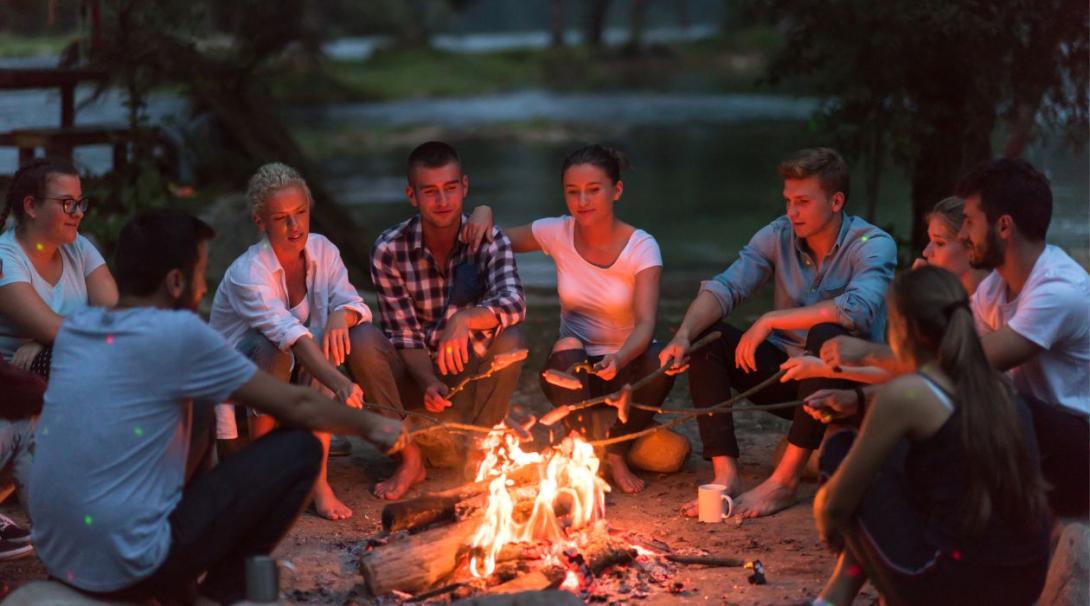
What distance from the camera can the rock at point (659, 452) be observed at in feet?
18.2

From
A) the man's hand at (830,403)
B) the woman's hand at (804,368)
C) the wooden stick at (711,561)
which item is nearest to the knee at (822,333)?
the woman's hand at (804,368)

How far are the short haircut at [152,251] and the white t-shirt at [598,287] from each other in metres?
2.21

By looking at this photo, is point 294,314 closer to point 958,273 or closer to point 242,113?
point 958,273

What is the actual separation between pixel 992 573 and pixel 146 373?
2.33 m

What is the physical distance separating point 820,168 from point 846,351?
0.83 meters

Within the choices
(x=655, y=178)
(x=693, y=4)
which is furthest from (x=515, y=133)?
(x=693, y=4)

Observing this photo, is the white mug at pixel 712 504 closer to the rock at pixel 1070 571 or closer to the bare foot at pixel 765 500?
the bare foot at pixel 765 500

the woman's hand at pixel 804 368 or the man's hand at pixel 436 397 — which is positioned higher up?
the woman's hand at pixel 804 368

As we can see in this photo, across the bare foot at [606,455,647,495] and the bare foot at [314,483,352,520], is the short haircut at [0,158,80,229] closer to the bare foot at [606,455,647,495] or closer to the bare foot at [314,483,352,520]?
the bare foot at [314,483,352,520]

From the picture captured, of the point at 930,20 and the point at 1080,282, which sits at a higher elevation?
the point at 930,20

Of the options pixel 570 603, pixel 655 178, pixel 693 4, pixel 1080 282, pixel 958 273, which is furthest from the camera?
pixel 693 4

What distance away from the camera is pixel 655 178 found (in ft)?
57.6

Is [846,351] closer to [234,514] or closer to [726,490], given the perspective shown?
[726,490]

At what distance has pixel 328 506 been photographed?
5102 millimetres
